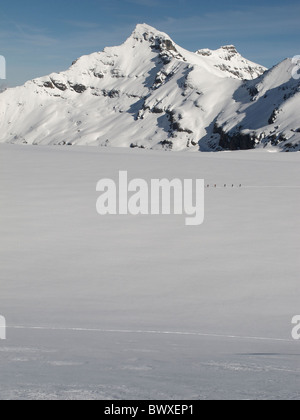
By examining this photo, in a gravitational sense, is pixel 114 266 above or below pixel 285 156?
below

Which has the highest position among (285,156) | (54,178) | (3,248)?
(285,156)

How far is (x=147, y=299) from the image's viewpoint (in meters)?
12.3

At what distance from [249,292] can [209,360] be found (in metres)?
5.86

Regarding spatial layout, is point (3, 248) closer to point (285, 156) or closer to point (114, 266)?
point (114, 266)

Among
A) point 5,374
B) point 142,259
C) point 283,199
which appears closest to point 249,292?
point 142,259

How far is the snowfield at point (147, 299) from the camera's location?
597 cm

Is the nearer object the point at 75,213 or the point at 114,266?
the point at 114,266

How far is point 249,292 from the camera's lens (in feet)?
42.4

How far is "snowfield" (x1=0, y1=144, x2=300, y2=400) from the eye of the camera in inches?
235

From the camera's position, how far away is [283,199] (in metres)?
27.0
